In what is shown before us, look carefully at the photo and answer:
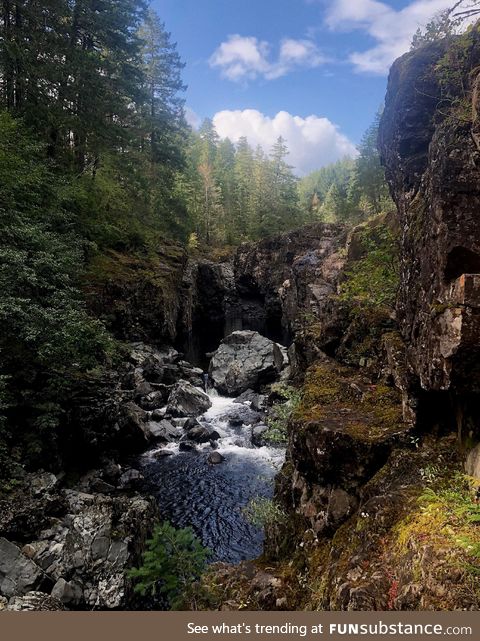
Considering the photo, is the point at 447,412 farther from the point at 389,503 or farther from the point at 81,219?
the point at 81,219

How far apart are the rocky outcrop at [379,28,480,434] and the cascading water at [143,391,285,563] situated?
7.10m

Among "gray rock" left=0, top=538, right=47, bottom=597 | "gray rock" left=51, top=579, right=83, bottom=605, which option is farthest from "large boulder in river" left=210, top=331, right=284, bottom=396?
"gray rock" left=0, top=538, right=47, bottom=597

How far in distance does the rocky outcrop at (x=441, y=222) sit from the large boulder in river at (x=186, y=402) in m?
15.8

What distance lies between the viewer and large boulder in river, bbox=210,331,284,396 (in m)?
27.2

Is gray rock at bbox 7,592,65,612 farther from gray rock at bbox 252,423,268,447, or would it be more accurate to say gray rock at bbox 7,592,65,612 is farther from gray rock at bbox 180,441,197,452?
gray rock at bbox 252,423,268,447

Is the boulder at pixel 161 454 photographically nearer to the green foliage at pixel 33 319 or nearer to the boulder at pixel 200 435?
the boulder at pixel 200 435

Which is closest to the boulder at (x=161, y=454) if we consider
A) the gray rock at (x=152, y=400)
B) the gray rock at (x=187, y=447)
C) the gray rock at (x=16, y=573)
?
the gray rock at (x=187, y=447)

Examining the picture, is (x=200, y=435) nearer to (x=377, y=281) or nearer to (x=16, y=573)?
(x=16, y=573)

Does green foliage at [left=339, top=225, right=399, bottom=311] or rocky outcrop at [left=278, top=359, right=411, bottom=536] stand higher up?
green foliage at [left=339, top=225, right=399, bottom=311]

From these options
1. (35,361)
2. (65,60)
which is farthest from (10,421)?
(65,60)

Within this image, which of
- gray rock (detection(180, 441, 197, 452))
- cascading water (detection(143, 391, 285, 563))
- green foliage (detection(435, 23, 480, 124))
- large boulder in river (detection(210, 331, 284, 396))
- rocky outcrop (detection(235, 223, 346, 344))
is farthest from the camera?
rocky outcrop (detection(235, 223, 346, 344))

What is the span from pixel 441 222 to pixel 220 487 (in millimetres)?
13437

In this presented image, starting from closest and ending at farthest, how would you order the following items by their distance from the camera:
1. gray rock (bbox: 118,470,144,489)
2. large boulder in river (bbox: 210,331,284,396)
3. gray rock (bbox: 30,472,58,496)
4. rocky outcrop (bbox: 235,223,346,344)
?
gray rock (bbox: 30,472,58,496)
gray rock (bbox: 118,470,144,489)
large boulder in river (bbox: 210,331,284,396)
rocky outcrop (bbox: 235,223,346,344)

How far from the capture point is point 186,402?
75.5ft
